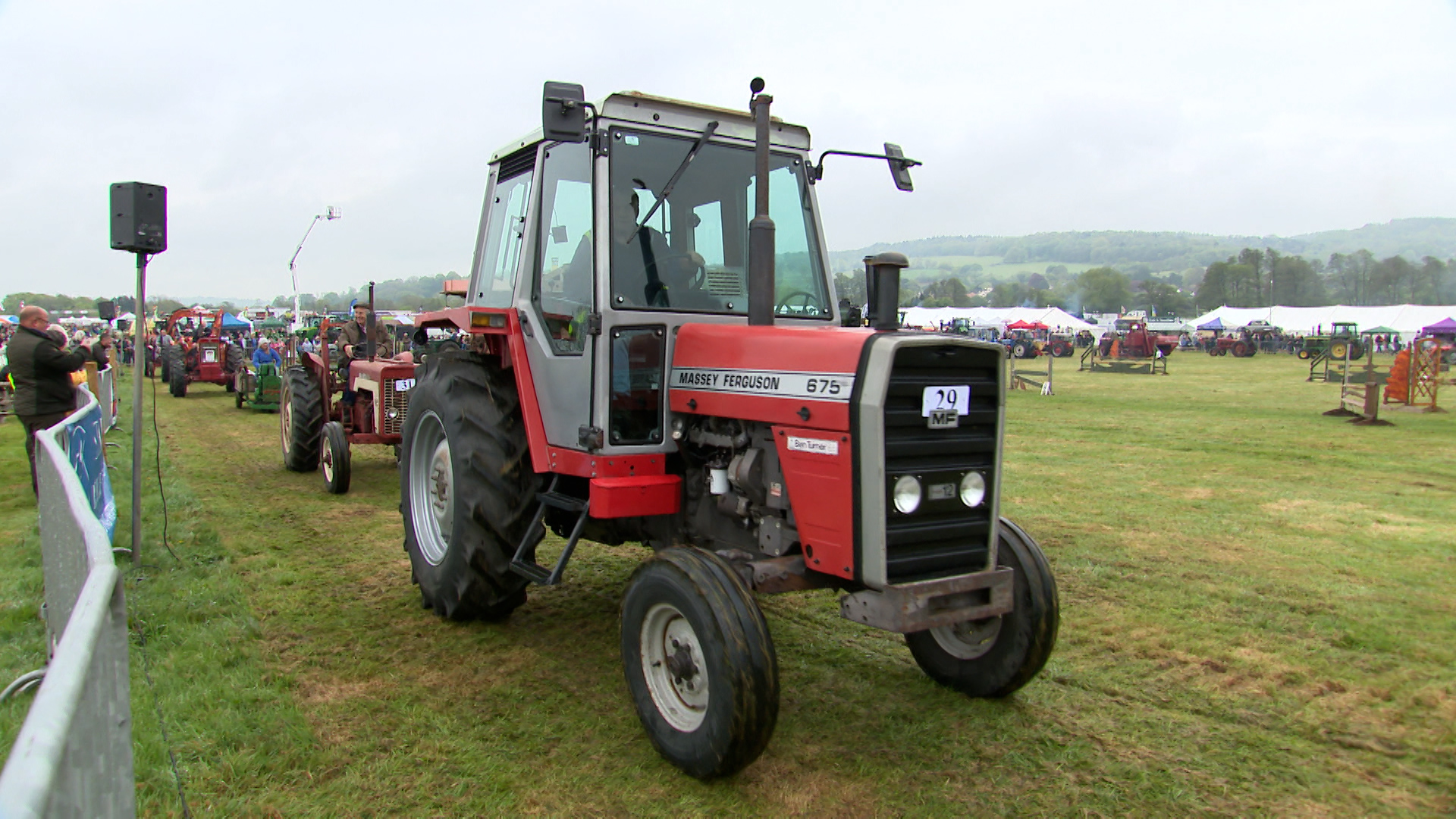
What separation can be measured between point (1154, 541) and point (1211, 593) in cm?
122

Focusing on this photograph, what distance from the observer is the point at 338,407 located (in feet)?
31.3

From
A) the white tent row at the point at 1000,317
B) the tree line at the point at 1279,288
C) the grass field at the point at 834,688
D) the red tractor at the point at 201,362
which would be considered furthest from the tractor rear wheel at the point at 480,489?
the tree line at the point at 1279,288

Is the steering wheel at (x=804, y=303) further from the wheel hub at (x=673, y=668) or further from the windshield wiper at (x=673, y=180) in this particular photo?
the wheel hub at (x=673, y=668)

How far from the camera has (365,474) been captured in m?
9.34

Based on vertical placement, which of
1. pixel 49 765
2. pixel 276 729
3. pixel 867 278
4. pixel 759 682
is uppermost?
pixel 867 278

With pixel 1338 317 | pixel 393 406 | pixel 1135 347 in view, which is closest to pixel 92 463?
pixel 393 406

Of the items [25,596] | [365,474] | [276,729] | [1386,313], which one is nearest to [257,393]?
[365,474]

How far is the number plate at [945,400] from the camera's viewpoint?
3.21 m

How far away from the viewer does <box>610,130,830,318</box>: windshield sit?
3945mm

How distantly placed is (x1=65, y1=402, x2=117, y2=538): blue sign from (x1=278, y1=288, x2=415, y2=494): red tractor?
2.22 m

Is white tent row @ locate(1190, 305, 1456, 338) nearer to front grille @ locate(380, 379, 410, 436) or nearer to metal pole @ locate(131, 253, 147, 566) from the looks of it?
front grille @ locate(380, 379, 410, 436)

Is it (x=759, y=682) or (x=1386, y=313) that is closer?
(x=759, y=682)

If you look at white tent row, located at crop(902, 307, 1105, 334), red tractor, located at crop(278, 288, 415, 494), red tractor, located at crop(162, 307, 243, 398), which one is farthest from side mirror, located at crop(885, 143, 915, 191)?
white tent row, located at crop(902, 307, 1105, 334)

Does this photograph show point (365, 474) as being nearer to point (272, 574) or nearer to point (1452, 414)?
point (272, 574)
